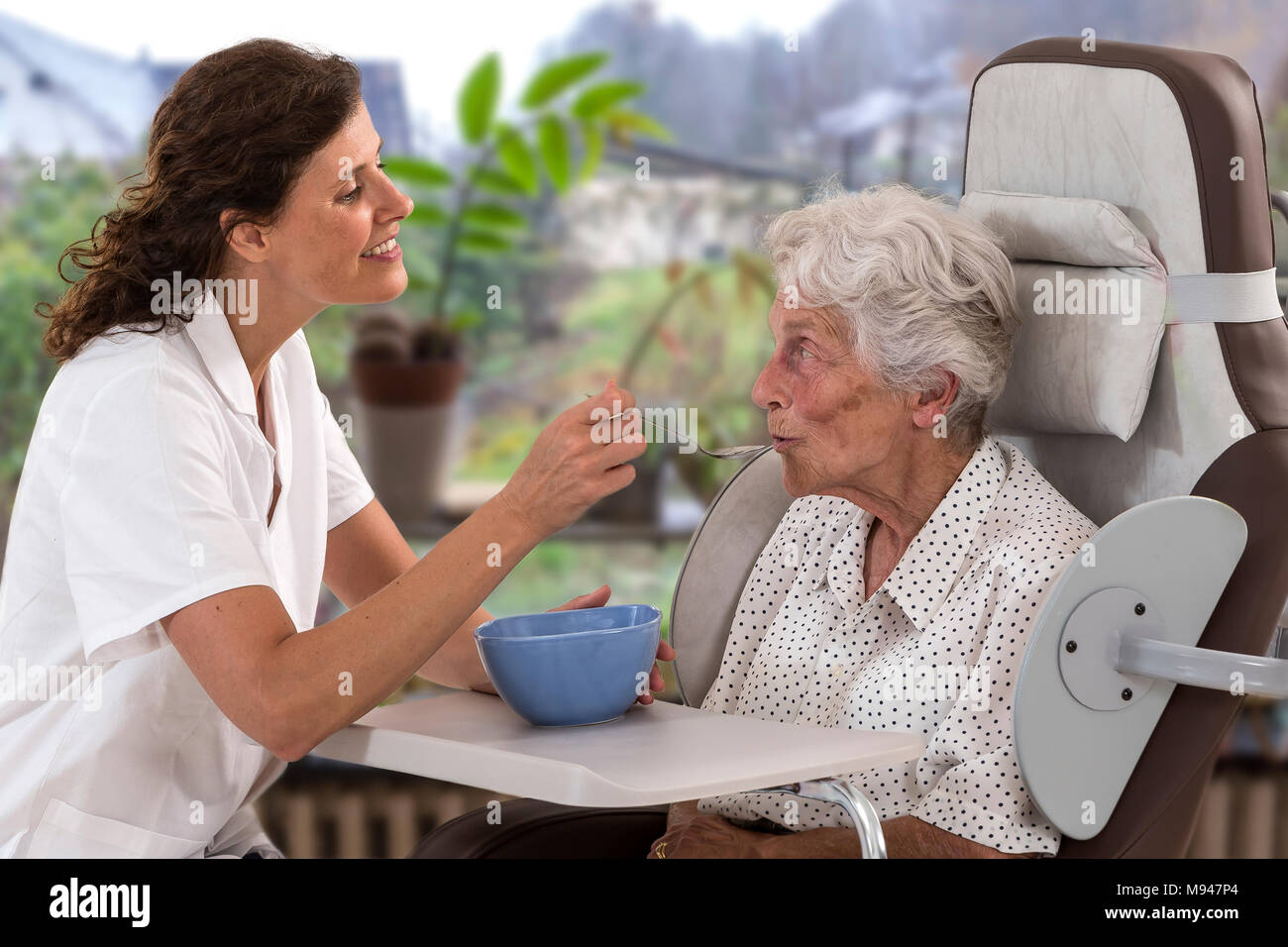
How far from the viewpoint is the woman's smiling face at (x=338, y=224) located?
4.37 ft

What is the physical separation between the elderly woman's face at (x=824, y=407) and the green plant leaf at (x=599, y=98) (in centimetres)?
162

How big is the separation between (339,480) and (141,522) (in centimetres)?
43

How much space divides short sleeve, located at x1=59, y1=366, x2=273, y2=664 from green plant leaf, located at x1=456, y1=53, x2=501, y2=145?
6.13 ft

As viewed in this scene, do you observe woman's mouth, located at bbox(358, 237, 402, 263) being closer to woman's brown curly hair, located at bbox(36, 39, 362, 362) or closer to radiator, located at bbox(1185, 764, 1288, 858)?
woman's brown curly hair, located at bbox(36, 39, 362, 362)

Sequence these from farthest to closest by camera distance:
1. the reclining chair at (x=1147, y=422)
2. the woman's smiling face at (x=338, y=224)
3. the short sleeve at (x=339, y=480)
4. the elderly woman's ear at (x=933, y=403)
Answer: the short sleeve at (x=339, y=480)
the elderly woman's ear at (x=933, y=403)
the woman's smiling face at (x=338, y=224)
the reclining chair at (x=1147, y=422)

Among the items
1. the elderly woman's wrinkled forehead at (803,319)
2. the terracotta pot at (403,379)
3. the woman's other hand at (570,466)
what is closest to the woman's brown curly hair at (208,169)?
the woman's other hand at (570,466)

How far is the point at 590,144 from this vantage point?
2.96 metres

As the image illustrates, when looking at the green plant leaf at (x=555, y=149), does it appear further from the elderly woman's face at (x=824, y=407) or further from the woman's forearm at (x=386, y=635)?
the woman's forearm at (x=386, y=635)

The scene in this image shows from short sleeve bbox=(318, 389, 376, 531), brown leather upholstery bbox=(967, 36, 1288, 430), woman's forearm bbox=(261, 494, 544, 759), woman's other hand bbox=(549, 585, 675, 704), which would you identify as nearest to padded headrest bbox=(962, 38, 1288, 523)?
brown leather upholstery bbox=(967, 36, 1288, 430)

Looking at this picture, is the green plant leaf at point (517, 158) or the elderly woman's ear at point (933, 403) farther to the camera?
the green plant leaf at point (517, 158)

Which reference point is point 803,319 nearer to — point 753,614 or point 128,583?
point 753,614

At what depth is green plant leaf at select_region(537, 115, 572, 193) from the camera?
116 inches

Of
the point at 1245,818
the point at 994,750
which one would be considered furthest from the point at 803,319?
the point at 1245,818
